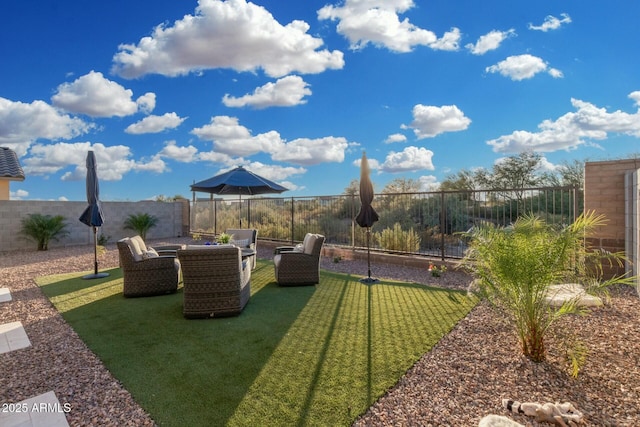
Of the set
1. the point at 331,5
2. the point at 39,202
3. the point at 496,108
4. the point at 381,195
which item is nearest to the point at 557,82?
the point at 496,108

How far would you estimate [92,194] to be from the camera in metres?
6.76

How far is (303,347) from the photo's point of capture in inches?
124

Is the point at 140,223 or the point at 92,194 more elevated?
the point at 92,194

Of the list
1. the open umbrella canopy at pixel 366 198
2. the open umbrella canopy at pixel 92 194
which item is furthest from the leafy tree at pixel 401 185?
the open umbrella canopy at pixel 92 194

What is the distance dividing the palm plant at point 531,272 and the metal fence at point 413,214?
1.56 meters

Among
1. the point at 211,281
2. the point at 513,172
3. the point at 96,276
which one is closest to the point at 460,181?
the point at 513,172

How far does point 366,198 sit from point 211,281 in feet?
11.0

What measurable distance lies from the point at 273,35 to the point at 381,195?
184 inches

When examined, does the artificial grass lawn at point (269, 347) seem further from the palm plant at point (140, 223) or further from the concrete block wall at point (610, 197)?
the palm plant at point (140, 223)

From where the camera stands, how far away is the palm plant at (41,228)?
35.5 feet

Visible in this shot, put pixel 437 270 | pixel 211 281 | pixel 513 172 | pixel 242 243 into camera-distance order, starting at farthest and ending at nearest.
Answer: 1. pixel 513 172
2. pixel 242 243
3. pixel 437 270
4. pixel 211 281

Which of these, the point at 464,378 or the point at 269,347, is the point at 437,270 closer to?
the point at 464,378

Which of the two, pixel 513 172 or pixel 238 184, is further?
pixel 513 172

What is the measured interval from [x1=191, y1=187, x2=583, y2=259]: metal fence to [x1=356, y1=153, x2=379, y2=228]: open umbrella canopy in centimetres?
152
